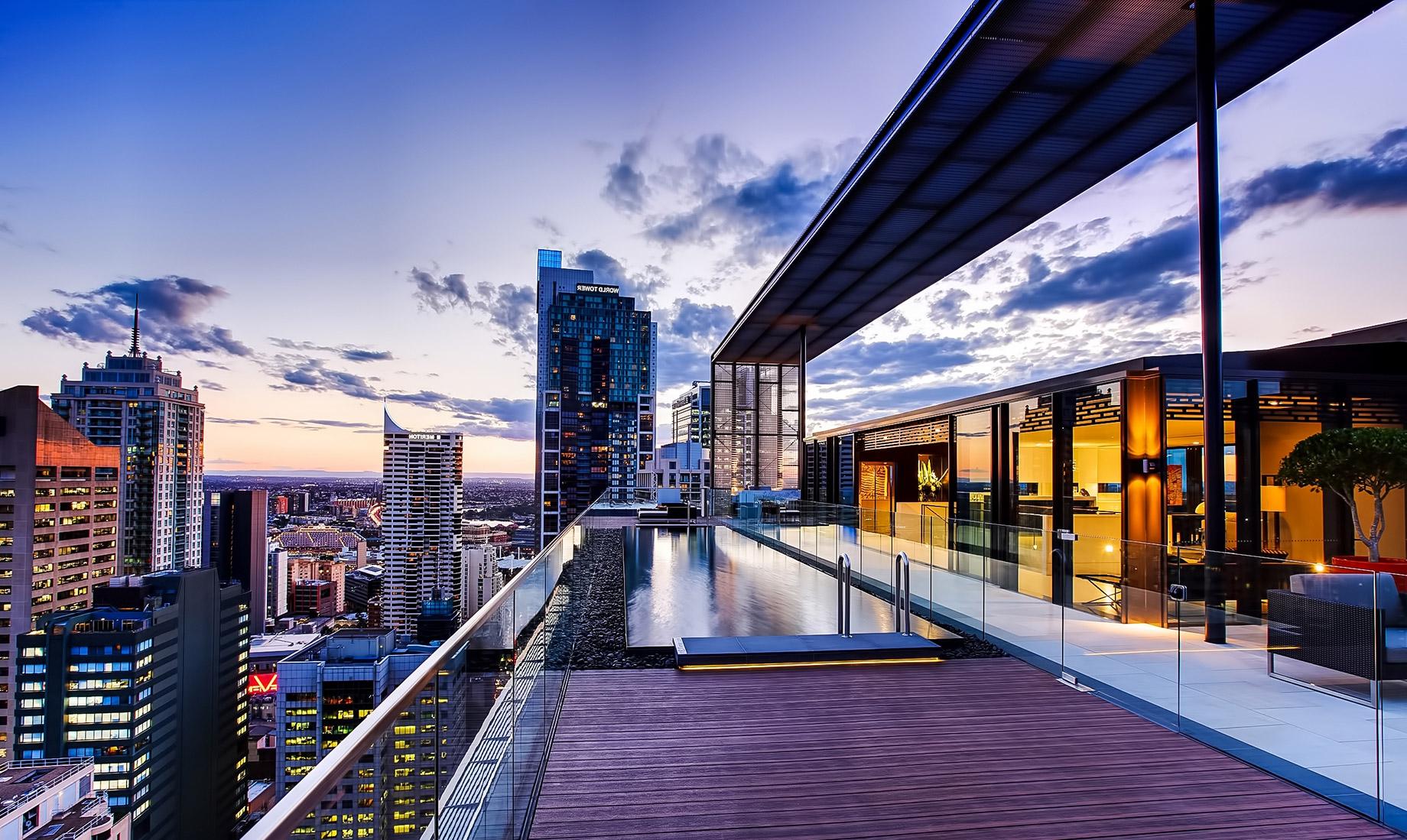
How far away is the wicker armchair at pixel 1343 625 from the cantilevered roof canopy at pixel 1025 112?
195 inches

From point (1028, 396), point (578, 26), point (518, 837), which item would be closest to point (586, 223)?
point (578, 26)

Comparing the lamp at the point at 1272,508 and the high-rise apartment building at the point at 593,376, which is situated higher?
the high-rise apartment building at the point at 593,376

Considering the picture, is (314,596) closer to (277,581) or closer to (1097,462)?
(277,581)

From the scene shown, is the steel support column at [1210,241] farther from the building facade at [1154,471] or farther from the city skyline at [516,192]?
the city skyline at [516,192]

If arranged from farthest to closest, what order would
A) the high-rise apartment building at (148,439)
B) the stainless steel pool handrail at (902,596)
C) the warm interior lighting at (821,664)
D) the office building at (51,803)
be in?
the high-rise apartment building at (148,439) < the office building at (51,803) < the stainless steel pool handrail at (902,596) < the warm interior lighting at (821,664)

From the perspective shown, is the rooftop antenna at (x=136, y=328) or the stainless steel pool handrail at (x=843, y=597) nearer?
the stainless steel pool handrail at (x=843, y=597)

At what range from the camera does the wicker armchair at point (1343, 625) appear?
2.98 m

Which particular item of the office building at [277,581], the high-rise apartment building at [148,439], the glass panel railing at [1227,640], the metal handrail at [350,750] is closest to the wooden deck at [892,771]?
the glass panel railing at [1227,640]

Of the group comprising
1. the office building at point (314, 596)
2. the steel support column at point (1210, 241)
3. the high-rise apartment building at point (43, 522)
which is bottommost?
the office building at point (314, 596)

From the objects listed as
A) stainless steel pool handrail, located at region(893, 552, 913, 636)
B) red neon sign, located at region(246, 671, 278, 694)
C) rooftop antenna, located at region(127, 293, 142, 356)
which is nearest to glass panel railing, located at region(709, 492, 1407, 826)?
stainless steel pool handrail, located at region(893, 552, 913, 636)

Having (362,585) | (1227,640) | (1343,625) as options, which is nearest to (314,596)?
(362,585)

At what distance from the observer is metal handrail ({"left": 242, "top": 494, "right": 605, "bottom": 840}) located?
2.21 ft

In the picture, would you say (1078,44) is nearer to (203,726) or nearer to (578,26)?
(578,26)

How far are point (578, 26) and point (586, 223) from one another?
1759 cm
